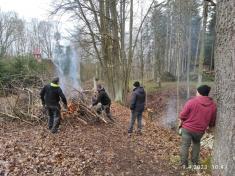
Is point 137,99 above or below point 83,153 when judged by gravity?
above

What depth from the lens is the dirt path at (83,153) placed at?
20.8 feet

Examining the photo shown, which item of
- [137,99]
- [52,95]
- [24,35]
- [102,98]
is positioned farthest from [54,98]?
[24,35]

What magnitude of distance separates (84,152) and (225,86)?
4.28 meters

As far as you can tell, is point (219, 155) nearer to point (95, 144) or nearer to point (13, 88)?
point (95, 144)

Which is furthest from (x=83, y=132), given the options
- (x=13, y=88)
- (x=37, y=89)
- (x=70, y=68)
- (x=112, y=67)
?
(x=70, y=68)

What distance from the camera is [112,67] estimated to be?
23.3 m

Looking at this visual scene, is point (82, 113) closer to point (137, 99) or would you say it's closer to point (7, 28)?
point (137, 99)

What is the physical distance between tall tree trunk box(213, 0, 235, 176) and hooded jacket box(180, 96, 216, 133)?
1.50ft

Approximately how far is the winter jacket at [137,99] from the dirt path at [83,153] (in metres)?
1.01

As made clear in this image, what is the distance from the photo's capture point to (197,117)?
593 cm

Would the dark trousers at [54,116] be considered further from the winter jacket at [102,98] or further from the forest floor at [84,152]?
the winter jacket at [102,98]

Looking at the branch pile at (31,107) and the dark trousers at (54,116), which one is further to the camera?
the branch pile at (31,107)

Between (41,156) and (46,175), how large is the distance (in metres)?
1.35

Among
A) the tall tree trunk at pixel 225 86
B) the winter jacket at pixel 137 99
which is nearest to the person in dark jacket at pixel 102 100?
the winter jacket at pixel 137 99
